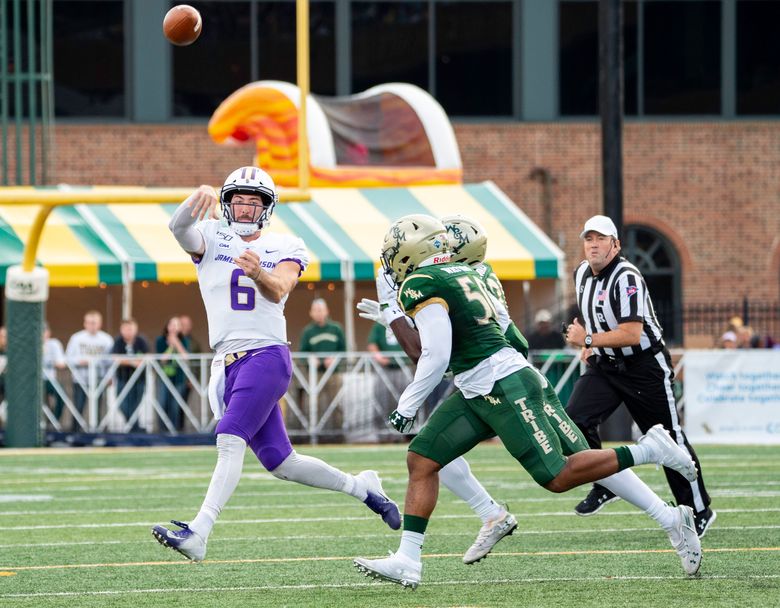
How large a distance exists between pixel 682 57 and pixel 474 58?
348 centimetres

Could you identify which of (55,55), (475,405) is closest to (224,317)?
(475,405)

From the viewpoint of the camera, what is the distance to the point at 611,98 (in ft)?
58.0

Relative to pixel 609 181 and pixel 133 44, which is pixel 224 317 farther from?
pixel 133 44

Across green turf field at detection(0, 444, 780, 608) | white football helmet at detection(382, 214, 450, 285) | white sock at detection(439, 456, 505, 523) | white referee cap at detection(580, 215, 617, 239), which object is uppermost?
white referee cap at detection(580, 215, 617, 239)

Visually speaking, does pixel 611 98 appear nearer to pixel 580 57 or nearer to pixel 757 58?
pixel 580 57

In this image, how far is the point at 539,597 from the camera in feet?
21.7

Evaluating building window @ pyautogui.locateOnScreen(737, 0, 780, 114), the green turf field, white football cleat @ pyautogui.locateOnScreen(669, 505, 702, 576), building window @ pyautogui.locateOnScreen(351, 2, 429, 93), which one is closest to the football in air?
the green turf field

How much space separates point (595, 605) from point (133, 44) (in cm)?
2137

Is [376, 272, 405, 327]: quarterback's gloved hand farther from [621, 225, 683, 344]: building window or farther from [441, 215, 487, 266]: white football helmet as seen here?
[621, 225, 683, 344]: building window


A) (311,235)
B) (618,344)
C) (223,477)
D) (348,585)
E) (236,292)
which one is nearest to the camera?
(348,585)

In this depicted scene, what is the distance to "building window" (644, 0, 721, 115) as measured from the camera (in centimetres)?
2755

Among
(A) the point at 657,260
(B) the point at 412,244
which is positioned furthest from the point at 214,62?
(B) the point at 412,244

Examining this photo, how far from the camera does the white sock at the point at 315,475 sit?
786cm

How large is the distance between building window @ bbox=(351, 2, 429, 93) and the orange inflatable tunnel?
9.60 feet
